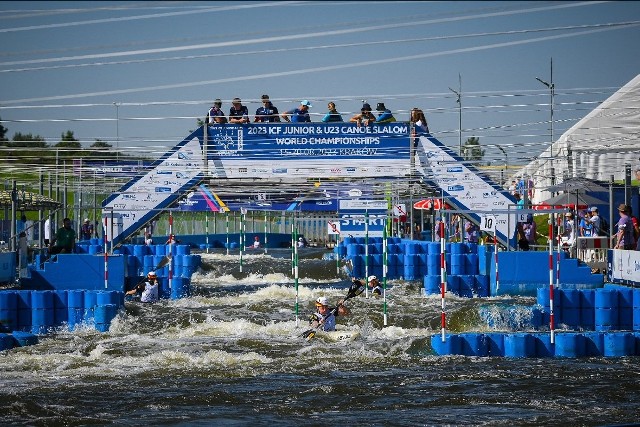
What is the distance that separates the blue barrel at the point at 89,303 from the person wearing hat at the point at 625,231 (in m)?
12.1

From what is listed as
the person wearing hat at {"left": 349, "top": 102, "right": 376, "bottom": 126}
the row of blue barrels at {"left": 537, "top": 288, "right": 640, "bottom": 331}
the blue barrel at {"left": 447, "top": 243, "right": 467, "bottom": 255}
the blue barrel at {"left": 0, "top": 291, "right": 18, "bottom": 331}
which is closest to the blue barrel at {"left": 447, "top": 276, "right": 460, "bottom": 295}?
the person wearing hat at {"left": 349, "top": 102, "right": 376, "bottom": 126}

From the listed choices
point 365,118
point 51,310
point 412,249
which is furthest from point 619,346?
point 412,249

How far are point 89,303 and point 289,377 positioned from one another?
7.45m

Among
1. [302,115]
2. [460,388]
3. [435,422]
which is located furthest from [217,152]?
[435,422]

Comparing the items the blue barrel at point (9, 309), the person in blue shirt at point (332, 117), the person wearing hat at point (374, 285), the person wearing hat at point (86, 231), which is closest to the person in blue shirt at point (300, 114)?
the person in blue shirt at point (332, 117)

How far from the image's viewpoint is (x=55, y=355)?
1891 cm

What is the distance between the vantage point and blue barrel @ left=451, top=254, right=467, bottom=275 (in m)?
31.4

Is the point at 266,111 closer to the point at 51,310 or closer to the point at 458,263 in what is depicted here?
the point at 458,263

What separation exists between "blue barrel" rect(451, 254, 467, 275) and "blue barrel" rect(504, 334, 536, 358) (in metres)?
12.3

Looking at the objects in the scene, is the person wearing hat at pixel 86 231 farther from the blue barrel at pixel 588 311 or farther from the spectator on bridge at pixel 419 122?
the blue barrel at pixel 588 311

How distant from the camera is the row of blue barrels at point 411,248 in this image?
3319cm

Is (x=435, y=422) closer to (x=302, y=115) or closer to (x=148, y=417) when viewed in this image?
(x=148, y=417)

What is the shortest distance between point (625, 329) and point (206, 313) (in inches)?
366

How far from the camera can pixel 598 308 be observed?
22344 millimetres
